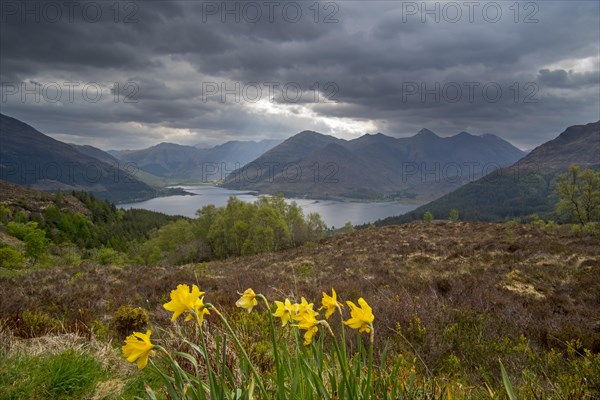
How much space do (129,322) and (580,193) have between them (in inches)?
1633

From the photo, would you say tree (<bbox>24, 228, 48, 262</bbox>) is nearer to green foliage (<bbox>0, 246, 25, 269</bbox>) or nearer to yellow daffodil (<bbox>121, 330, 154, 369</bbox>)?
green foliage (<bbox>0, 246, 25, 269</bbox>)

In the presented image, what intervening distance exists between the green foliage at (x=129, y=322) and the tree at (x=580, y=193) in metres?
39.0

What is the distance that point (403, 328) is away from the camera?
15.8ft

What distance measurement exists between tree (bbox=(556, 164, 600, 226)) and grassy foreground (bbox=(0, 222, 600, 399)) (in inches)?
939

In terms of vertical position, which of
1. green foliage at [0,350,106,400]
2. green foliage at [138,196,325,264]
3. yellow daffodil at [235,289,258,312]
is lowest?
green foliage at [138,196,325,264]

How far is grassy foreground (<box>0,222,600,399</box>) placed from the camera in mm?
2742

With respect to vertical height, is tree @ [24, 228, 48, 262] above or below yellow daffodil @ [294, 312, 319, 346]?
below

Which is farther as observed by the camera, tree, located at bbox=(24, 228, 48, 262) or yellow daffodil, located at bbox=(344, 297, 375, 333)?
tree, located at bbox=(24, 228, 48, 262)

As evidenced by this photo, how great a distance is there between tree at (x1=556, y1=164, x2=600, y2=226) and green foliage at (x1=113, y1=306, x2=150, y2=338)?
39.0 meters

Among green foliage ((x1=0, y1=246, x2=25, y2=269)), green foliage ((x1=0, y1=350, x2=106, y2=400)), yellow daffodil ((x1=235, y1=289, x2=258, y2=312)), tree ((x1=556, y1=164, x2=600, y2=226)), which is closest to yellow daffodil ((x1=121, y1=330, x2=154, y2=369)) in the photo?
yellow daffodil ((x1=235, y1=289, x2=258, y2=312))

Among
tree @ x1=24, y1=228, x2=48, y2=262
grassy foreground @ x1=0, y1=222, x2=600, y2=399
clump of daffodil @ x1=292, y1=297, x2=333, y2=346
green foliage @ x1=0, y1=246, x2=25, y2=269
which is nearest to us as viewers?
clump of daffodil @ x1=292, y1=297, x2=333, y2=346

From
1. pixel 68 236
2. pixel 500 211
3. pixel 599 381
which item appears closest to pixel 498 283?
pixel 599 381

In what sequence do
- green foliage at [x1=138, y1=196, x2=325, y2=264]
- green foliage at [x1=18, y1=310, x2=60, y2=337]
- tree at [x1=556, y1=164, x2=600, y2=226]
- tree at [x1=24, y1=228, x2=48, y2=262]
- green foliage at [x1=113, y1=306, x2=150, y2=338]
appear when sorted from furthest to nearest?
1. green foliage at [x1=138, y1=196, x2=325, y2=264]
2. tree at [x1=556, y1=164, x2=600, y2=226]
3. tree at [x1=24, y1=228, x2=48, y2=262]
4. green foliage at [x1=113, y1=306, x2=150, y2=338]
5. green foliage at [x1=18, y1=310, x2=60, y2=337]

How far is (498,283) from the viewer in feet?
27.8
